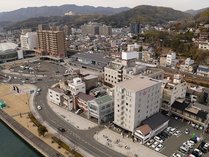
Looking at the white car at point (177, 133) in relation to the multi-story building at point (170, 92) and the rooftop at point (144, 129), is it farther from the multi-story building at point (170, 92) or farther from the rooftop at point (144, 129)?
the multi-story building at point (170, 92)

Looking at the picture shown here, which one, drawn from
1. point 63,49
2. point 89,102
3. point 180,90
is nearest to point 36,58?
point 63,49

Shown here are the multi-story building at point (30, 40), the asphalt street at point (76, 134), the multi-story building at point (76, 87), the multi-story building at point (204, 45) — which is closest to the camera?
the asphalt street at point (76, 134)

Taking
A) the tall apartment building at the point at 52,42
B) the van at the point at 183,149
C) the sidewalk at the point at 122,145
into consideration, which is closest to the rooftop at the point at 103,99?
the sidewalk at the point at 122,145

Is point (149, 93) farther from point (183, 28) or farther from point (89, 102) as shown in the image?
point (183, 28)

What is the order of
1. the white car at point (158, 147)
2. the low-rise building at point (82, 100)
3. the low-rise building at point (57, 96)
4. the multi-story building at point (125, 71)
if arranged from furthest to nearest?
the multi-story building at point (125, 71) < the low-rise building at point (57, 96) < the low-rise building at point (82, 100) < the white car at point (158, 147)

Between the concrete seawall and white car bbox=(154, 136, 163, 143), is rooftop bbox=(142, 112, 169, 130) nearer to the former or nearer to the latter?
white car bbox=(154, 136, 163, 143)

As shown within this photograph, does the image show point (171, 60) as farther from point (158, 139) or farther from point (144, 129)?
point (144, 129)
